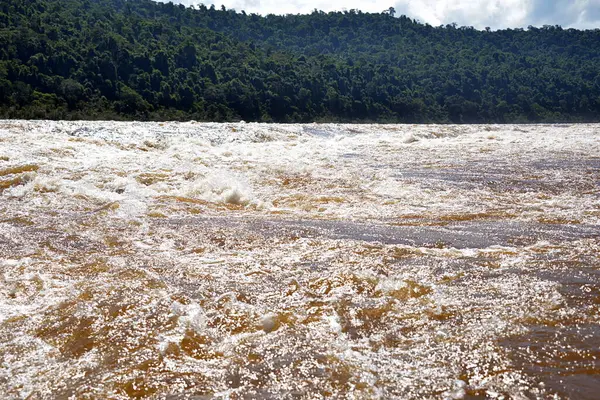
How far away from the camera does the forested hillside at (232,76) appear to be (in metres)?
30.7

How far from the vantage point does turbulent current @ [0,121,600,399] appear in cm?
256

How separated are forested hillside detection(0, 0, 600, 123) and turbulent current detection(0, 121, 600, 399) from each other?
22.0 meters

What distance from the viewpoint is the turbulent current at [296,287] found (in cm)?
256

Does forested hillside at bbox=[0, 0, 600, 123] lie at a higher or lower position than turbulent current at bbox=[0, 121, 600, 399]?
higher

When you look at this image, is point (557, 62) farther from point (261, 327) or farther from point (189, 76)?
point (261, 327)

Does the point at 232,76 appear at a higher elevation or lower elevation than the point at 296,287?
higher

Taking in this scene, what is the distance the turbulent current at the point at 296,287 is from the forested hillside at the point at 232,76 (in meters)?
22.0

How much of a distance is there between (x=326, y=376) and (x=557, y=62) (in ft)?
261

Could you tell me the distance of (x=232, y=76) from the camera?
41.1 meters

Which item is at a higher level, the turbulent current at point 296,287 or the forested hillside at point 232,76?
the forested hillside at point 232,76

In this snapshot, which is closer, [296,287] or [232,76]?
[296,287]

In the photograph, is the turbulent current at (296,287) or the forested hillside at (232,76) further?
the forested hillside at (232,76)

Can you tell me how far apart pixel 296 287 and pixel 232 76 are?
129 ft

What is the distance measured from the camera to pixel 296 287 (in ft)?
12.4
